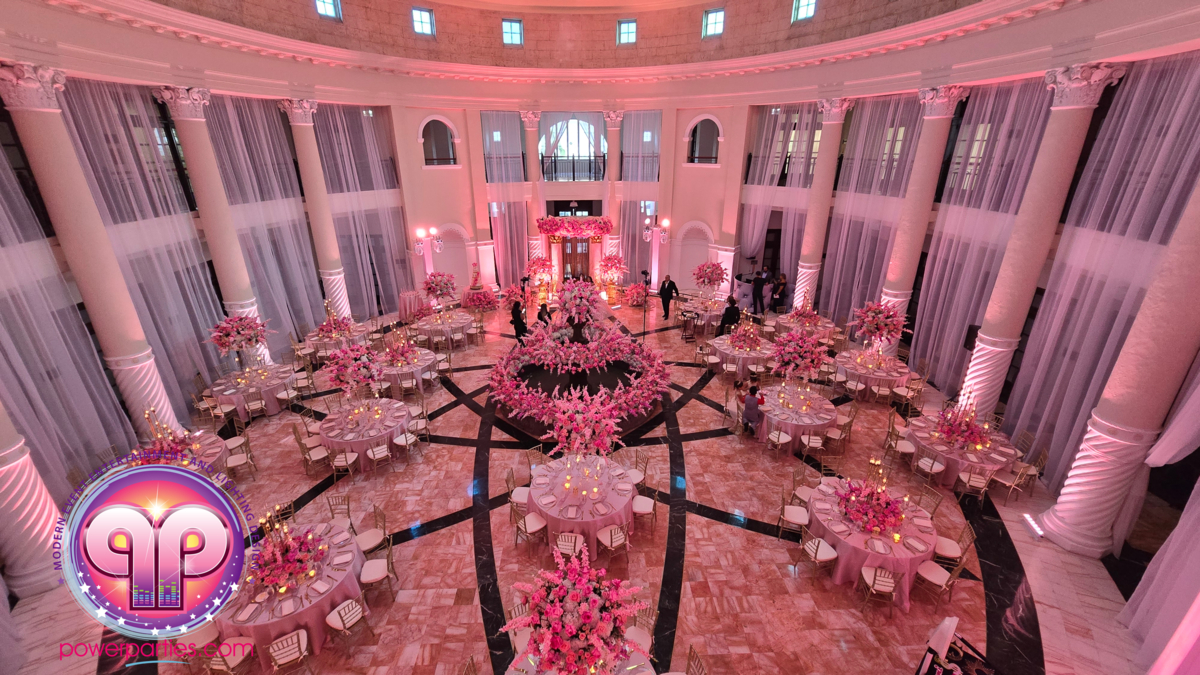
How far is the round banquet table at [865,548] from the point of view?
7148 millimetres

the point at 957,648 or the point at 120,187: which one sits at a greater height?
the point at 120,187

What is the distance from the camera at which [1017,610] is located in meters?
7.14

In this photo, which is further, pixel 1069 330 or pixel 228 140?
pixel 228 140

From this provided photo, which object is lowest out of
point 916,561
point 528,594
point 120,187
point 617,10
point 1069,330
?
point 916,561

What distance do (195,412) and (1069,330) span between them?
62.1 feet

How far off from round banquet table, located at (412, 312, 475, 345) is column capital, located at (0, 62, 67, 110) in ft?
30.0

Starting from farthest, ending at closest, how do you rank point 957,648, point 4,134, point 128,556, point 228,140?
point 228,140 → point 4,134 → point 957,648 → point 128,556

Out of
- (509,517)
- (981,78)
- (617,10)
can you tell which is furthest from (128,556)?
(617,10)

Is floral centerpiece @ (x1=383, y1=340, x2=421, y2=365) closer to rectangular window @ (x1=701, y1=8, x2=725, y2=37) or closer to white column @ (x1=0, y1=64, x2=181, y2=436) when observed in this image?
white column @ (x1=0, y1=64, x2=181, y2=436)

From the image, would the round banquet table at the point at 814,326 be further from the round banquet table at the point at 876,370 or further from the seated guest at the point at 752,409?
the seated guest at the point at 752,409

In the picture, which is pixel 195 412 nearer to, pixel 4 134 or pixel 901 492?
pixel 4 134

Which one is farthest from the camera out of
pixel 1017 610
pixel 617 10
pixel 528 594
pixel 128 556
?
pixel 617 10

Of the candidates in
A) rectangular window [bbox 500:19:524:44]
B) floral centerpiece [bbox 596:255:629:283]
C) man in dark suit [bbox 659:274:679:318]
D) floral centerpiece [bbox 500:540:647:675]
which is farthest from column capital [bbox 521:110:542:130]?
floral centerpiece [bbox 500:540:647:675]

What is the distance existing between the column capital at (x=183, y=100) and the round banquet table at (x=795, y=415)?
1452 cm
